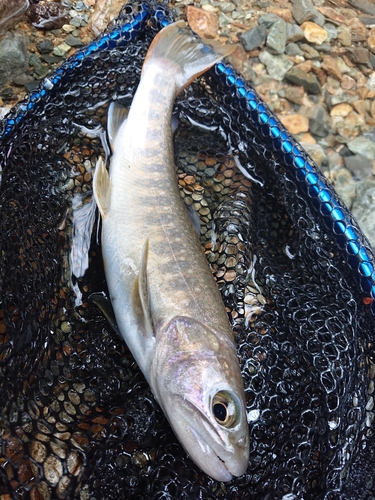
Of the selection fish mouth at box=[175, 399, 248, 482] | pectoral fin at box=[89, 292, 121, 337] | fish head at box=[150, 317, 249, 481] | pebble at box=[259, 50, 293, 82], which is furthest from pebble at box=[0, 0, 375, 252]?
fish mouth at box=[175, 399, 248, 482]

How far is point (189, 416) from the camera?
1.76 m

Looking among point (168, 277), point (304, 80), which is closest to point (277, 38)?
point (304, 80)

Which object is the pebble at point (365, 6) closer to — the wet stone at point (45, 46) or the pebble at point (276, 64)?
the pebble at point (276, 64)

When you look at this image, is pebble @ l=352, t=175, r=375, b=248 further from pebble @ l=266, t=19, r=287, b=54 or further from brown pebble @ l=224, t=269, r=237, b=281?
brown pebble @ l=224, t=269, r=237, b=281

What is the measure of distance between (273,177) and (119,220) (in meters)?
0.94

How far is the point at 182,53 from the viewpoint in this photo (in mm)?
2541

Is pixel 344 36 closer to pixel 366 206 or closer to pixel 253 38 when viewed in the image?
pixel 253 38

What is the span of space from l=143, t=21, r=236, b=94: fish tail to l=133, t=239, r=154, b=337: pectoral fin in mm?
1091

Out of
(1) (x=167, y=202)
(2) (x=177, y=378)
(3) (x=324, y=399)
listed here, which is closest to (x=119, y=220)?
(1) (x=167, y=202)

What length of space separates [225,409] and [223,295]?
741mm

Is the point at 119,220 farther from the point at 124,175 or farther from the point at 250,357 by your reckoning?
the point at 250,357

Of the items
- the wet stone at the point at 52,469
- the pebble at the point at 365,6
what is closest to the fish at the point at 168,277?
the wet stone at the point at 52,469

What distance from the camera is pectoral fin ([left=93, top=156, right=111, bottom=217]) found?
2281 mm

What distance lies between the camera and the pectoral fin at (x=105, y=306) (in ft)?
7.11
